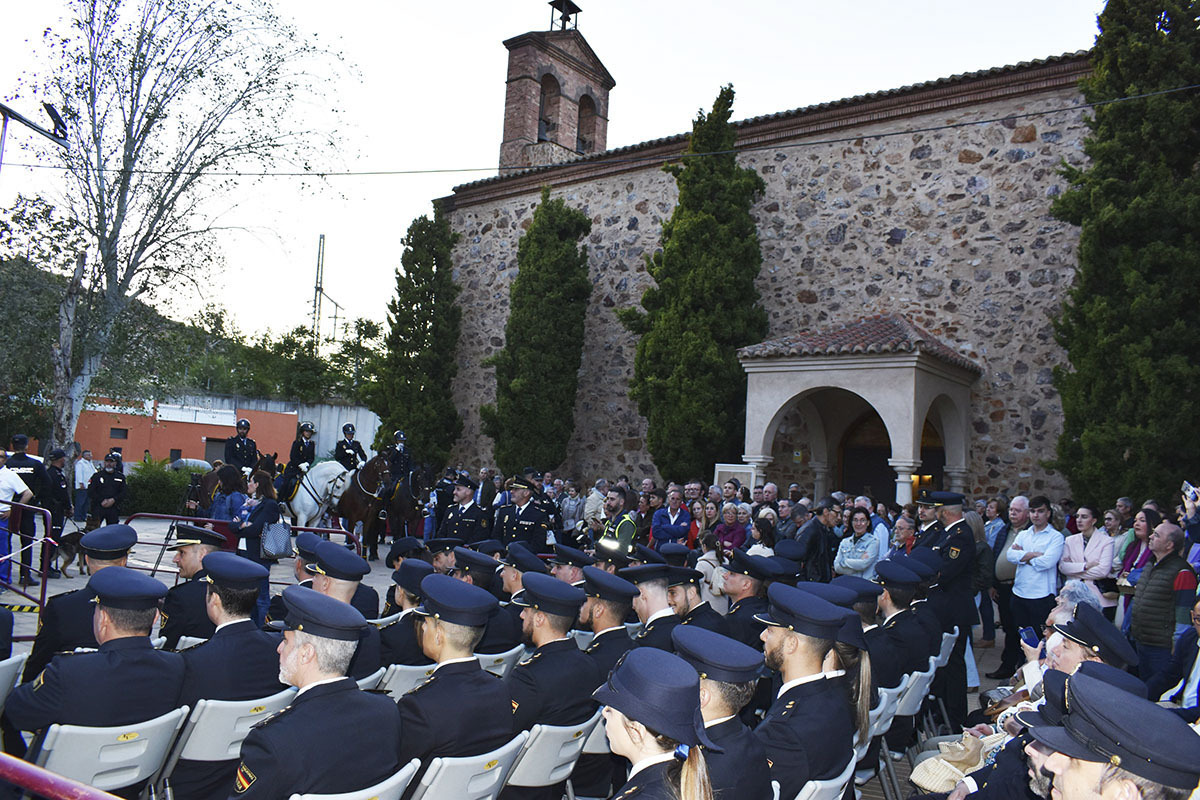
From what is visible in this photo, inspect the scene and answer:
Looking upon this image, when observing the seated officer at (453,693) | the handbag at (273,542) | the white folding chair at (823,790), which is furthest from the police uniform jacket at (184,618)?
the handbag at (273,542)

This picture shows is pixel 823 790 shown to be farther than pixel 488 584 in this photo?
No

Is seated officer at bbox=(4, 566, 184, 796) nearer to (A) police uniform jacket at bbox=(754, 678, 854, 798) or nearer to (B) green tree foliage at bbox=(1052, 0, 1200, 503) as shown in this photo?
(A) police uniform jacket at bbox=(754, 678, 854, 798)

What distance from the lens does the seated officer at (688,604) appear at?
213 inches

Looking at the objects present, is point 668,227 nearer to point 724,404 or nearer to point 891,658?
point 724,404

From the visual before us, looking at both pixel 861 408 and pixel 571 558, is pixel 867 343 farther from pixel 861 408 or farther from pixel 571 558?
pixel 571 558

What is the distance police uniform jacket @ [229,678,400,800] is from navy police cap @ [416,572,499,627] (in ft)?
1.65

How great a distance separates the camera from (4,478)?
31.7ft

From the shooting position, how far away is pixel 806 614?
3609mm

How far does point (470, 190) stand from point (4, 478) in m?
12.3

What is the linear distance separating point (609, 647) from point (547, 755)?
100 cm

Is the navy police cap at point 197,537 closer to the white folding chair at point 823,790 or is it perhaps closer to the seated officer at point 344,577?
the seated officer at point 344,577

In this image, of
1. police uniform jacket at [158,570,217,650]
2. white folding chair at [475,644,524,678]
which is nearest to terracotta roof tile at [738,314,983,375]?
white folding chair at [475,644,524,678]

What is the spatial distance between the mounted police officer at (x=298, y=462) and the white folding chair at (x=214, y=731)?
34.6ft

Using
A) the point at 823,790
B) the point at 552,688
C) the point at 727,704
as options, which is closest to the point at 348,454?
the point at 552,688
